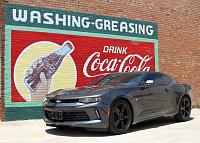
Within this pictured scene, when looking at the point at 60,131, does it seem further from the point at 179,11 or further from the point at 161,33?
the point at 179,11

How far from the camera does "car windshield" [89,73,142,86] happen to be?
33.0ft

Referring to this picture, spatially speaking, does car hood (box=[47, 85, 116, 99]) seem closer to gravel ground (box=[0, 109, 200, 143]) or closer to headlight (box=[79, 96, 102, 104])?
headlight (box=[79, 96, 102, 104])

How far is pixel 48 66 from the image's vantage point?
13.2 m

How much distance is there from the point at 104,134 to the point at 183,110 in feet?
10.5

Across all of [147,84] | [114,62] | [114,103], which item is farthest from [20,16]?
[114,103]

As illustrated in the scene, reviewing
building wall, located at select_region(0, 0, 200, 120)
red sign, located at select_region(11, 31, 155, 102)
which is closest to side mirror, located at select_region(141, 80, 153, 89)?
red sign, located at select_region(11, 31, 155, 102)

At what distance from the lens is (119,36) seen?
49.6ft

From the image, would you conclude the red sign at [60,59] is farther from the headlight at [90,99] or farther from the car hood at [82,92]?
the headlight at [90,99]

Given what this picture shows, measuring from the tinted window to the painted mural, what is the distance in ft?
11.6

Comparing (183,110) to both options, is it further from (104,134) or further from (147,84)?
(104,134)

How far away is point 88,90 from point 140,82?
1.50 meters

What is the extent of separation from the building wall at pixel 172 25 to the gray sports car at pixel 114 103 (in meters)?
4.66

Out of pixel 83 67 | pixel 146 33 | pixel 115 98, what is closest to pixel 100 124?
pixel 115 98

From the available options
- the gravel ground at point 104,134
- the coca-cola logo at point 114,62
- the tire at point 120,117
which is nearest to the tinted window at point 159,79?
the gravel ground at point 104,134
